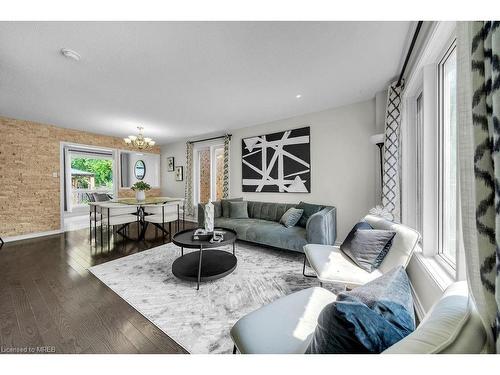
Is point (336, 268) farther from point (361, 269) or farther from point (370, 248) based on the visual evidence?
point (370, 248)

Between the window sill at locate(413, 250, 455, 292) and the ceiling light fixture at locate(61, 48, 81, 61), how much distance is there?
3.54 m

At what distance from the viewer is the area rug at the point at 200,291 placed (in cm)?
141

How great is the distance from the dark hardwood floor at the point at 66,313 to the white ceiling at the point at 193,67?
2.32m

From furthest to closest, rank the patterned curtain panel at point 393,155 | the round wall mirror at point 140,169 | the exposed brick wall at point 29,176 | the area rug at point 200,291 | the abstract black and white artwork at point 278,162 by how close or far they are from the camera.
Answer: the round wall mirror at point 140,169 → the exposed brick wall at point 29,176 → the abstract black and white artwork at point 278,162 → the patterned curtain panel at point 393,155 → the area rug at point 200,291

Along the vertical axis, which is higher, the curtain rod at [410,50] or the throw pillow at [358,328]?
the curtain rod at [410,50]

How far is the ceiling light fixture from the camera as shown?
5.95 feet

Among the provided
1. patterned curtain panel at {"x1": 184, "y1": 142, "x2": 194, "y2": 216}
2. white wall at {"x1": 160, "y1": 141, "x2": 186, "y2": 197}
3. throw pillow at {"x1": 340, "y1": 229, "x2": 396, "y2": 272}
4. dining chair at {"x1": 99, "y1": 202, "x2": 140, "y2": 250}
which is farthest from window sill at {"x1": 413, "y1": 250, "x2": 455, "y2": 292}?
white wall at {"x1": 160, "y1": 141, "x2": 186, "y2": 197}

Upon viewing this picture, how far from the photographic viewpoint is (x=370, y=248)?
1.63 meters

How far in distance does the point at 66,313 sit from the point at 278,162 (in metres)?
3.44

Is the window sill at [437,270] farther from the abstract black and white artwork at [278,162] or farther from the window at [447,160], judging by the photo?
the abstract black and white artwork at [278,162]

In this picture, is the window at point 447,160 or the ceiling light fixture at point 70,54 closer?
the window at point 447,160

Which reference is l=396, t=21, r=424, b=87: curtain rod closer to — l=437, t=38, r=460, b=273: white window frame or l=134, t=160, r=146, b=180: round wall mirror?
l=437, t=38, r=460, b=273: white window frame

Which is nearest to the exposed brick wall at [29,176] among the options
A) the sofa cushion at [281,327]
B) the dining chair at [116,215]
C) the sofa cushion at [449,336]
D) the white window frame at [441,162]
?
the dining chair at [116,215]
